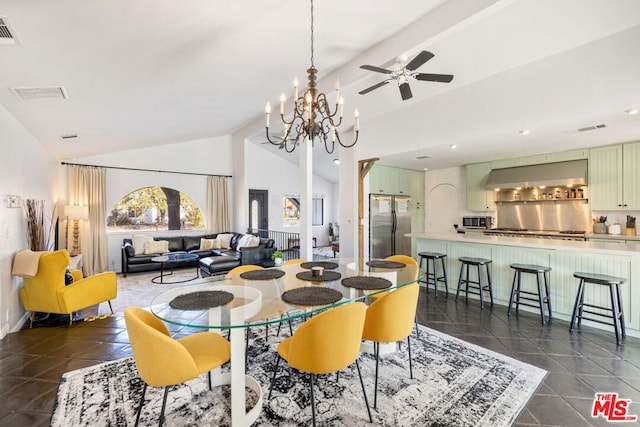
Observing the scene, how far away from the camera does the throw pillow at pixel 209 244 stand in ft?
23.5

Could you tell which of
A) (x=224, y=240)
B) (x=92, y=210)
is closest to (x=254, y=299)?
(x=224, y=240)

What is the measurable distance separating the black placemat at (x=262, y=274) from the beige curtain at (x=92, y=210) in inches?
210

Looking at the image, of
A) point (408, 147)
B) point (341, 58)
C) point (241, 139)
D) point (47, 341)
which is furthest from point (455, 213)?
point (47, 341)

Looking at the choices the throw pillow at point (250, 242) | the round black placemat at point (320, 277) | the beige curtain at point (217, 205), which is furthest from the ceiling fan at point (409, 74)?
the beige curtain at point (217, 205)

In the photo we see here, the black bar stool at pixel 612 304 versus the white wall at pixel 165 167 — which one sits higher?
the white wall at pixel 165 167

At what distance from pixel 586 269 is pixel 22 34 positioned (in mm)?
5527

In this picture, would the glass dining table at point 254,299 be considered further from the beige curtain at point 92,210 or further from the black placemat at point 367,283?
the beige curtain at point 92,210

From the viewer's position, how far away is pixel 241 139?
304 inches

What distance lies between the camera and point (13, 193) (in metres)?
3.34

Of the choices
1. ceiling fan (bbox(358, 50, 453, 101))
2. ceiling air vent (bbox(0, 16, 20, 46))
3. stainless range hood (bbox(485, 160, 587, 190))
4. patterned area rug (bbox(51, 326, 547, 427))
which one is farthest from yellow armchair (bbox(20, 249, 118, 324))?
stainless range hood (bbox(485, 160, 587, 190))

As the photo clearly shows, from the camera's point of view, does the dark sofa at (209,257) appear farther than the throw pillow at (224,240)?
No

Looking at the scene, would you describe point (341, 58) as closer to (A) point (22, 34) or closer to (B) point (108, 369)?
(A) point (22, 34)

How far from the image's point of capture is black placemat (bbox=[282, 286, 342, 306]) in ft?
6.25

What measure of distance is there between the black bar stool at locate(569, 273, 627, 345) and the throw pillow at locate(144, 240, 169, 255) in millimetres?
7040
